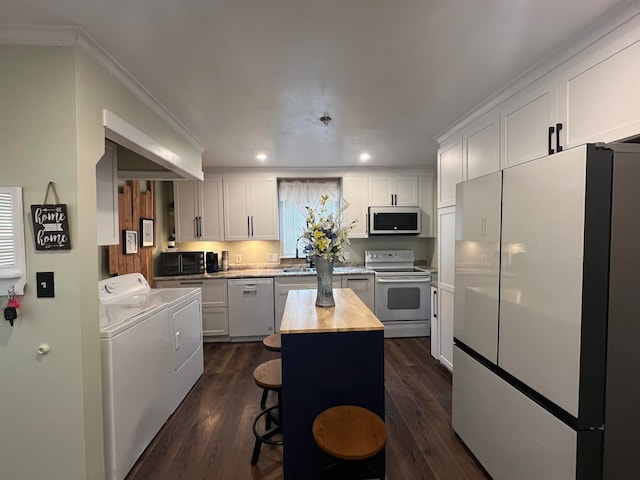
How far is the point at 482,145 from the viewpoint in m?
2.30

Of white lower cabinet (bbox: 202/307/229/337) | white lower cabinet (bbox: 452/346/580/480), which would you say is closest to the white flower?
white lower cabinet (bbox: 452/346/580/480)

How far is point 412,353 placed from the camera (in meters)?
3.51

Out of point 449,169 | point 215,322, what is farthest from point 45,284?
point 449,169

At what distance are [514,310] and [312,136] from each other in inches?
88.1

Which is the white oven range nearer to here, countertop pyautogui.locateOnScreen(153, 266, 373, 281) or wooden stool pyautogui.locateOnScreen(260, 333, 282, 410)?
countertop pyautogui.locateOnScreen(153, 266, 373, 281)

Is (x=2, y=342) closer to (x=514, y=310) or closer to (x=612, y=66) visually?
(x=514, y=310)

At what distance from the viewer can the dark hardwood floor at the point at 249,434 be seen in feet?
5.89

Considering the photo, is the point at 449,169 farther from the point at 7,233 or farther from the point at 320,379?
the point at 7,233

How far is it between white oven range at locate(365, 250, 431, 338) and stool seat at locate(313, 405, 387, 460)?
8.27 ft

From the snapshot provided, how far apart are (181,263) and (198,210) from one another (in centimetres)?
79

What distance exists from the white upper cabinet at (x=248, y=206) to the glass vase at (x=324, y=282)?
2.28 metres

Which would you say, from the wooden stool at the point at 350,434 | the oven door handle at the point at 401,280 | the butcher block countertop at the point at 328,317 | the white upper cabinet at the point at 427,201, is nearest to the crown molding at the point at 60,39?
the butcher block countertop at the point at 328,317

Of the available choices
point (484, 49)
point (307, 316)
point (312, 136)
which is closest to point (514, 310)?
point (307, 316)

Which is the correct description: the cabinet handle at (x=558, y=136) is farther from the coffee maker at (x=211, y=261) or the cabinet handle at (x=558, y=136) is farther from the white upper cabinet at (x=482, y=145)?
the coffee maker at (x=211, y=261)
